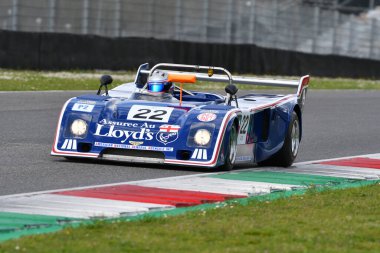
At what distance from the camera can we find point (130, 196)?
8.92m

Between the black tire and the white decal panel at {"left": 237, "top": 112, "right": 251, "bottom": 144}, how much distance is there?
2.45 ft

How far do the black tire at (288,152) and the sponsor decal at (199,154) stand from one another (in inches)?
60.6

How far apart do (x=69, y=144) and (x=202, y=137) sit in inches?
52.0

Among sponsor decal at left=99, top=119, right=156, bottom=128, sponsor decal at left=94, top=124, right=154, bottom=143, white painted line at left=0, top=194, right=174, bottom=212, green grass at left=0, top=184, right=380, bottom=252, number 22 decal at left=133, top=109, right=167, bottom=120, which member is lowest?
white painted line at left=0, top=194, right=174, bottom=212

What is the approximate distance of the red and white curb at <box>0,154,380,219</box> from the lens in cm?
805

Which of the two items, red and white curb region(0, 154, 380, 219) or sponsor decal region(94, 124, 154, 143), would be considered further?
sponsor decal region(94, 124, 154, 143)

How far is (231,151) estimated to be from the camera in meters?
11.3

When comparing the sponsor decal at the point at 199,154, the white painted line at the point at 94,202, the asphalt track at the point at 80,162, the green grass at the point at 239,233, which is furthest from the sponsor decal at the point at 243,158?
the white painted line at the point at 94,202

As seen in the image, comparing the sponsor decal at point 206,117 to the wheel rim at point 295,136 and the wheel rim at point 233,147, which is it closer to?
the wheel rim at point 233,147

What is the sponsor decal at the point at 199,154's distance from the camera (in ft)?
36.0

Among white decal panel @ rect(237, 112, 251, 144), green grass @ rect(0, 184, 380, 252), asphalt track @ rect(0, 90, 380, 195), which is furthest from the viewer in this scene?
white decal panel @ rect(237, 112, 251, 144)

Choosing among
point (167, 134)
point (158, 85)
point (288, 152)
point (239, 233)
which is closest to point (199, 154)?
point (167, 134)

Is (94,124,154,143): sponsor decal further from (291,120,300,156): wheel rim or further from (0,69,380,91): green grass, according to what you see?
(0,69,380,91): green grass

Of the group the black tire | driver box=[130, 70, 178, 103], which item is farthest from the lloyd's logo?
the black tire
